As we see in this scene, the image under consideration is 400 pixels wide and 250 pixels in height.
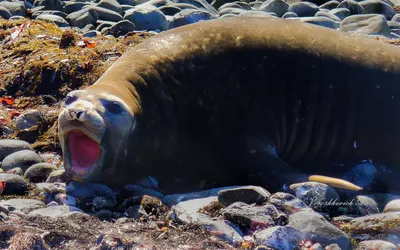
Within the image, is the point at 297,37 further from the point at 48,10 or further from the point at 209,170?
the point at 48,10

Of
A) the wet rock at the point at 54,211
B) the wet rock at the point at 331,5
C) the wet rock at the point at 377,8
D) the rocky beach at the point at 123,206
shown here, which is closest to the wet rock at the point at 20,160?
the rocky beach at the point at 123,206

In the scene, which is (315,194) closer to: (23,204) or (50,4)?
(23,204)

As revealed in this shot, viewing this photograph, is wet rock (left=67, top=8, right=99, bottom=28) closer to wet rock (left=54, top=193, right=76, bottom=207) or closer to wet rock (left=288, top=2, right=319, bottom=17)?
wet rock (left=288, top=2, right=319, bottom=17)

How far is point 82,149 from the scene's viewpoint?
6.49 meters

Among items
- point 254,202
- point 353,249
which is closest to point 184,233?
point 254,202

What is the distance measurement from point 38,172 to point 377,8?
12.6 metres

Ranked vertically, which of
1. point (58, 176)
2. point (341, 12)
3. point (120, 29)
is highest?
point (58, 176)

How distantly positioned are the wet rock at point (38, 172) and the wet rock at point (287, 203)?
1.96m

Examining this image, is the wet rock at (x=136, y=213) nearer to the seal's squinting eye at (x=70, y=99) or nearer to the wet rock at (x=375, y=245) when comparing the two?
the seal's squinting eye at (x=70, y=99)

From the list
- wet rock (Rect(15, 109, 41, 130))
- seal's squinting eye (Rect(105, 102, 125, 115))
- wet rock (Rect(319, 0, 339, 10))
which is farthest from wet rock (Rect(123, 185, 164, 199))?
wet rock (Rect(319, 0, 339, 10))

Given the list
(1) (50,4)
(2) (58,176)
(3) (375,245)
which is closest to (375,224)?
(3) (375,245)

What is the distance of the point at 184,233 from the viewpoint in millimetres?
5223

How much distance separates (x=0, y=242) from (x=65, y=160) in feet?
5.02

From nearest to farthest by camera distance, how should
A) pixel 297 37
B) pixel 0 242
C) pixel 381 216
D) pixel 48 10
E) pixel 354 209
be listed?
pixel 0 242
pixel 381 216
pixel 354 209
pixel 297 37
pixel 48 10
